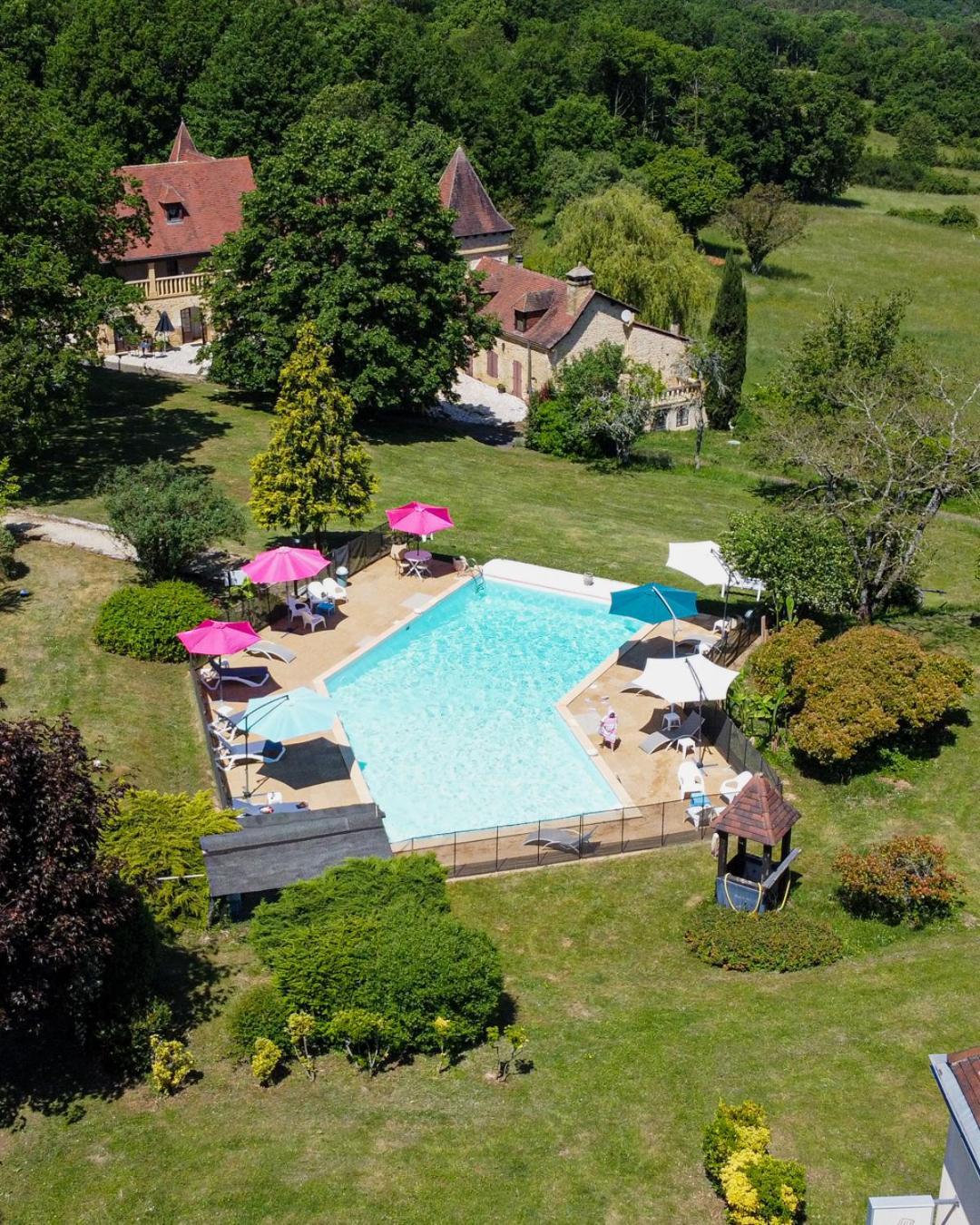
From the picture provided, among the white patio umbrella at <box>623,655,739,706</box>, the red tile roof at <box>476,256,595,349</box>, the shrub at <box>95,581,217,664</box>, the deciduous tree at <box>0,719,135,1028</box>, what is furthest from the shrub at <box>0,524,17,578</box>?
the red tile roof at <box>476,256,595,349</box>

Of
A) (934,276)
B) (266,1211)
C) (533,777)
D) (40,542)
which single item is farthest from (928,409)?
(934,276)

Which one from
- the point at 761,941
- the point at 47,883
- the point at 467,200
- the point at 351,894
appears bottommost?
the point at 761,941

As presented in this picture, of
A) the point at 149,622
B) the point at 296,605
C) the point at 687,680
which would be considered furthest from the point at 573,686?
the point at 149,622

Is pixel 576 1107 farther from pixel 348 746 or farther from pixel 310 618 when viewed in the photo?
pixel 310 618

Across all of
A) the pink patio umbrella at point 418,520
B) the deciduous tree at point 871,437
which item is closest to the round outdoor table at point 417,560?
the pink patio umbrella at point 418,520

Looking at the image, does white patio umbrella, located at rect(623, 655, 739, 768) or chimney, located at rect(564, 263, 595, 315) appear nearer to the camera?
white patio umbrella, located at rect(623, 655, 739, 768)

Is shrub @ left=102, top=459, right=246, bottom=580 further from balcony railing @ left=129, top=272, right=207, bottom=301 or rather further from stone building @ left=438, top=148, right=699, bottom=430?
balcony railing @ left=129, top=272, right=207, bottom=301

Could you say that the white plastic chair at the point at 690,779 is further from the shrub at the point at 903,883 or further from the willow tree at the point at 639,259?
the willow tree at the point at 639,259
